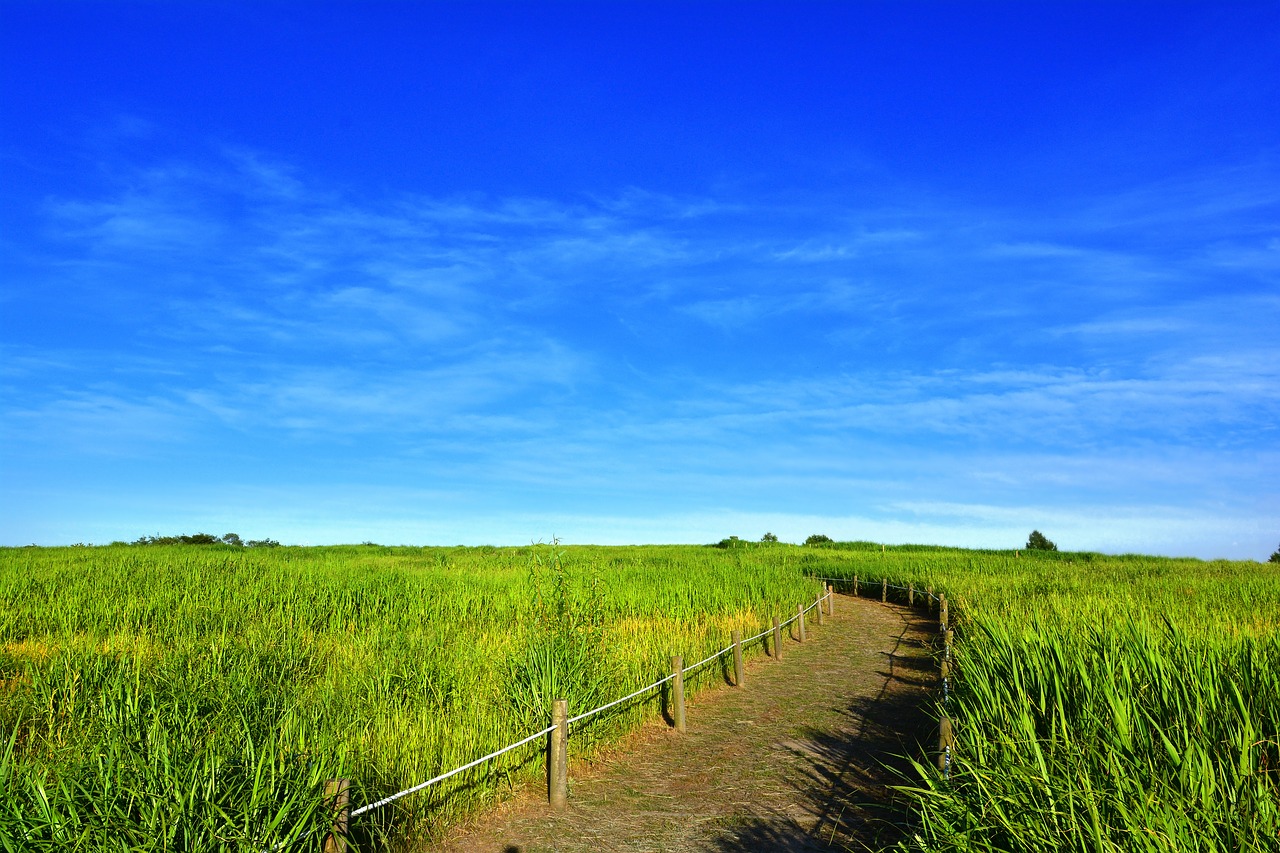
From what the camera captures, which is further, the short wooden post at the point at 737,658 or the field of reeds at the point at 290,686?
the short wooden post at the point at 737,658

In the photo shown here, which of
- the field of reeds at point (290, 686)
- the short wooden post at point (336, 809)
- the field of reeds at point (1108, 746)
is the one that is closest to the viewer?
the field of reeds at point (1108, 746)

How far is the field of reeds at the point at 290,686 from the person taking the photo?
4605mm

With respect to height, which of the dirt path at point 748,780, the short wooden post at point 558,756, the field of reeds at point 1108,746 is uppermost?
the field of reeds at point 1108,746

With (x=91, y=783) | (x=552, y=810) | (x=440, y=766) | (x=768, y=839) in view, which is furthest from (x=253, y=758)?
(x=768, y=839)

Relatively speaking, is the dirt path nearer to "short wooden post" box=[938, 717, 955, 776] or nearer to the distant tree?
"short wooden post" box=[938, 717, 955, 776]

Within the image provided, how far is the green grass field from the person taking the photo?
448cm

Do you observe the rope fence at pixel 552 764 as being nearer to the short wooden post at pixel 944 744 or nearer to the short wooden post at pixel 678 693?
the short wooden post at pixel 678 693

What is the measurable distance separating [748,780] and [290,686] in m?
5.38

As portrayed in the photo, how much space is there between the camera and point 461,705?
832cm

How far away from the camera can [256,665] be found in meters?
10.0

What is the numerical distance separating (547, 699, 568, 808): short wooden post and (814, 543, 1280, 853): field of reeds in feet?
10.6

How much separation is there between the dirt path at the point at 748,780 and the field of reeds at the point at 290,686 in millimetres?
465

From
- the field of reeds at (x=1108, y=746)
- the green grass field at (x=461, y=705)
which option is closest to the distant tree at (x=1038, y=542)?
the green grass field at (x=461, y=705)

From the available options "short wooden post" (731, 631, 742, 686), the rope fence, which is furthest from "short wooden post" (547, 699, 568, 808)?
"short wooden post" (731, 631, 742, 686)
